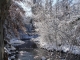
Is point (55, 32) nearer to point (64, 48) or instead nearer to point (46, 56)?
point (64, 48)

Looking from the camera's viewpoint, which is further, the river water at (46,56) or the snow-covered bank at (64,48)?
the snow-covered bank at (64,48)

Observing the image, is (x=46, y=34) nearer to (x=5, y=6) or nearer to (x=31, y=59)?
(x=31, y=59)

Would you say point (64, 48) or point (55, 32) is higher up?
point (55, 32)

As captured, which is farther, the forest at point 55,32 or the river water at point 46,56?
the forest at point 55,32

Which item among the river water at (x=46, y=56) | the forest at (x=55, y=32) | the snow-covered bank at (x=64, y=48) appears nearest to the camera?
the river water at (x=46, y=56)

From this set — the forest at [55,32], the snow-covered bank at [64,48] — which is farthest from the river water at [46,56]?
the snow-covered bank at [64,48]

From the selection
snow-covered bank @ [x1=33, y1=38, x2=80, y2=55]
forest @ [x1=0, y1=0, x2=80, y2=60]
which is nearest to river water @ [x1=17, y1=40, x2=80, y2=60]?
forest @ [x1=0, y1=0, x2=80, y2=60]

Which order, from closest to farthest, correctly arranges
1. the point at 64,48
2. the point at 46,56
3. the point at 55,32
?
1. the point at 46,56
2. the point at 64,48
3. the point at 55,32

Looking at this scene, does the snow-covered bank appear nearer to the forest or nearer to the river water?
the forest

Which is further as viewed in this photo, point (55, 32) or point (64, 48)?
point (55, 32)

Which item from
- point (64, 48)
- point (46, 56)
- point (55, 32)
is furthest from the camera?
point (55, 32)

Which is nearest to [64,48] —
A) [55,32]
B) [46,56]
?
[55,32]

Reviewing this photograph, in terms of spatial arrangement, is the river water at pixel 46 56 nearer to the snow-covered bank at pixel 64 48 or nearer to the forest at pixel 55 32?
the forest at pixel 55 32

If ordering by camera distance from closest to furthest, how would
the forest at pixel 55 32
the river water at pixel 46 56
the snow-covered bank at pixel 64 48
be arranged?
1. the river water at pixel 46 56
2. the forest at pixel 55 32
3. the snow-covered bank at pixel 64 48
